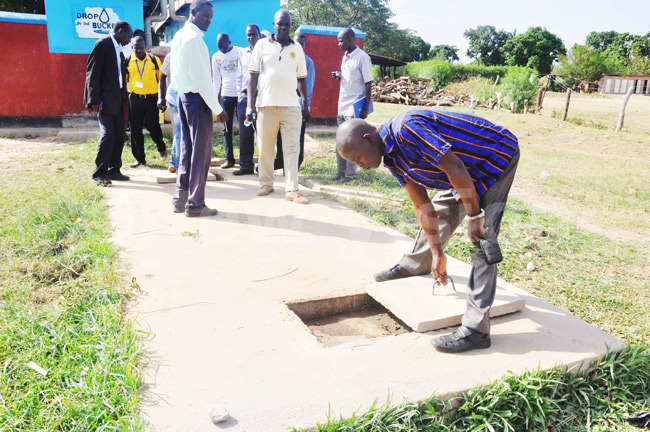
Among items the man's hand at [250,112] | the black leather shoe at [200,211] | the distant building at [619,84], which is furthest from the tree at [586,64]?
the black leather shoe at [200,211]

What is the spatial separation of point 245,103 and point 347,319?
Answer: 418 centimetres

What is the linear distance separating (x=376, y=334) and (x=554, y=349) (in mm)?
949

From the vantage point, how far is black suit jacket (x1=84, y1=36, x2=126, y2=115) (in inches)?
223

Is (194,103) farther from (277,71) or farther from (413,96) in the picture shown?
(413,96)

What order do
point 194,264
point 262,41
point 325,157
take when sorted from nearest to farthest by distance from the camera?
point 194,264
point 262,41
point 325,157

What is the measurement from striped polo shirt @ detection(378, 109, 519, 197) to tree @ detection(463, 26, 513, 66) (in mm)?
58800

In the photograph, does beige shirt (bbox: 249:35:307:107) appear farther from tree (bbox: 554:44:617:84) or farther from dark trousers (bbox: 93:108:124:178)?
tree (bbox: 554:44:617:84)

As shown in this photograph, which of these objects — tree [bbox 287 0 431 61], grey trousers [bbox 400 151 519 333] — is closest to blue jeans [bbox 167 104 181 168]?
grey trousers [bbox 400 151 519 333]

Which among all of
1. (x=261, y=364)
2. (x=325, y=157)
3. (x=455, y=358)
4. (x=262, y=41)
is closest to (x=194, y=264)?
(x=261, y=364)

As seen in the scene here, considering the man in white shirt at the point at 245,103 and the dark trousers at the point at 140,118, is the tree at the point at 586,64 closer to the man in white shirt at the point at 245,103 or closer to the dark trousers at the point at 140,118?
the man in white shirt at the point at 245,103

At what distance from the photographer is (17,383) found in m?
2.15

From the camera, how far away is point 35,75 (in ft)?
30.7

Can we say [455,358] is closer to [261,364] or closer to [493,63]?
[261,364]

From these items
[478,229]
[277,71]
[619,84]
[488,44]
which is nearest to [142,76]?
[277,71]
